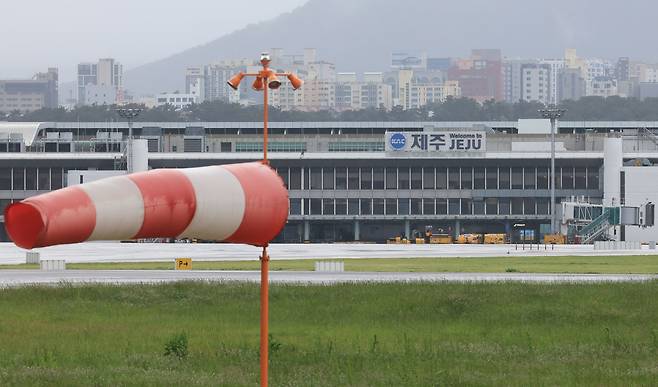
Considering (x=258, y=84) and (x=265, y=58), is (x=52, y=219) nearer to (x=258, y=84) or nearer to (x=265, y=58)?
(x=265, y=58)

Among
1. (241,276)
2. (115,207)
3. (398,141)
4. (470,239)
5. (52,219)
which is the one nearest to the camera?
(52,219)

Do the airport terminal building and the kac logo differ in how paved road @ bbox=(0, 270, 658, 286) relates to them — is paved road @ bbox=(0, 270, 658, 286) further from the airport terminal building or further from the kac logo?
the kac logo

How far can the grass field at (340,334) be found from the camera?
32.0 m

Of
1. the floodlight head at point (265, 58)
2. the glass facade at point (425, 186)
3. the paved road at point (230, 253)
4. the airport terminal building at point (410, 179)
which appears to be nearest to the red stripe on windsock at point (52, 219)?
the floodlight head at point (265, 58)

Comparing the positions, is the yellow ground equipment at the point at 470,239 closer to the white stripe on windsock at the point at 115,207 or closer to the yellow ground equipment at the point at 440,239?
the yellow ground equipment at the point at 440,239

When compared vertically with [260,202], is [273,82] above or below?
above

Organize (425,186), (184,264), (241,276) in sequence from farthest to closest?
(425,186) → (184,264) → (241,276)

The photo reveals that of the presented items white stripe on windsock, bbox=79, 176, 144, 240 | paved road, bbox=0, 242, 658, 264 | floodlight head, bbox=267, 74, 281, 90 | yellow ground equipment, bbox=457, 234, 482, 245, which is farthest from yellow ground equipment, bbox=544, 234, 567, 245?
white stripe on windsock, bbox=79, 176, 144, 240

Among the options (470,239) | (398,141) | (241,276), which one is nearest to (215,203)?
(241,276)

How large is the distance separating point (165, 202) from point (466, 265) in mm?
82341

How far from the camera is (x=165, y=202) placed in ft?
48.2

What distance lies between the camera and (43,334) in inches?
1650

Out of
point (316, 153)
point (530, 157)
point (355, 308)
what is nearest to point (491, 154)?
A: point (530, 157)

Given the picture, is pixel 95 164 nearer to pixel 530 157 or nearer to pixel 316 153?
pixel 316 153
